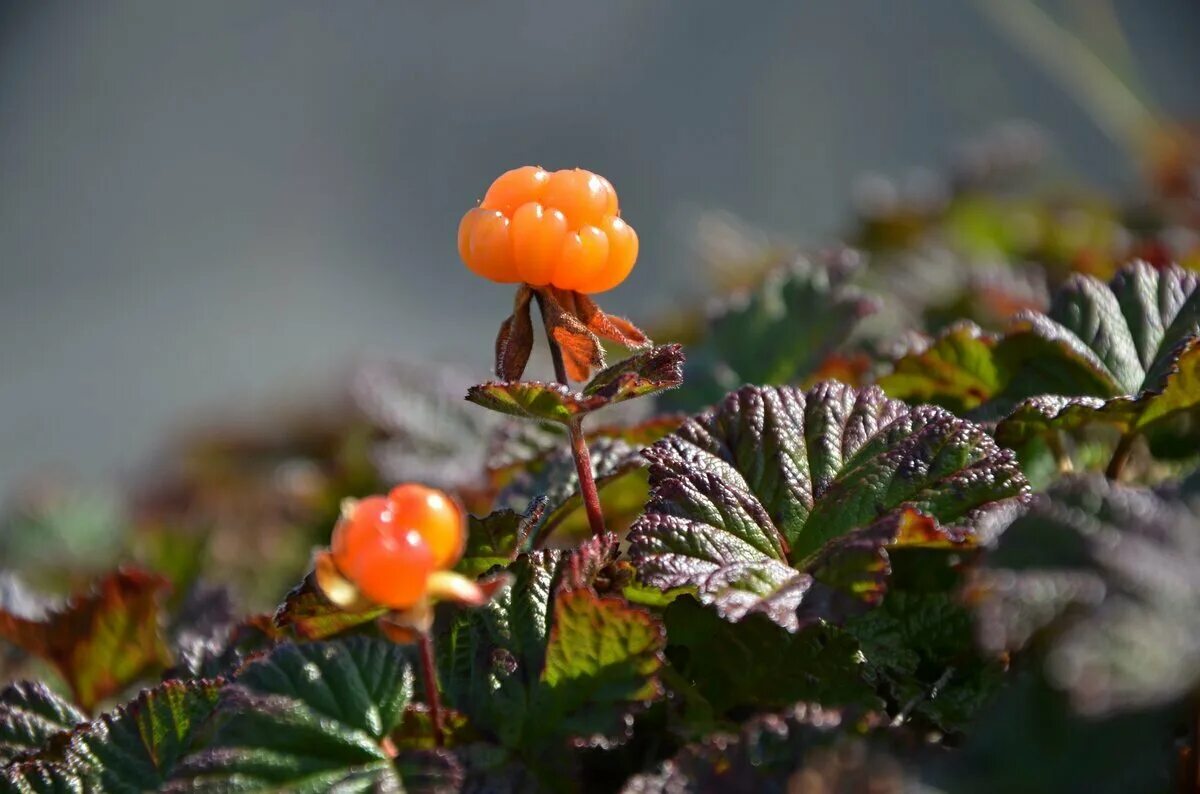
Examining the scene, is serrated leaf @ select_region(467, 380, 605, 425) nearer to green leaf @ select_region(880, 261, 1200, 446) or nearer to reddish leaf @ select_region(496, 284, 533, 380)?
reddish leaf @ select_region(496, 284, 533, 380)

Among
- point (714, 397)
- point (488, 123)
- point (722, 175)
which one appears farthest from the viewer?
point (488, 123)

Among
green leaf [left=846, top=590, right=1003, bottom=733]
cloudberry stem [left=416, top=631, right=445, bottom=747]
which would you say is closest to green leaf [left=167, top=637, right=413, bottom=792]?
cloudberry stem [left=416, top=631, right=445, bottom=747]

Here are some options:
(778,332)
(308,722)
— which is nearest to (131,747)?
(308,722)

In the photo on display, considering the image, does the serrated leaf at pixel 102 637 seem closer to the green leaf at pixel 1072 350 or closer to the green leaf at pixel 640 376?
the green leaf at pixel 640 376

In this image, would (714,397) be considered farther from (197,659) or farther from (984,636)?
(984,636)

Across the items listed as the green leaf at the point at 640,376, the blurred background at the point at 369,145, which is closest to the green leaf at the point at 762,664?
the green leaf at the point at 640,376

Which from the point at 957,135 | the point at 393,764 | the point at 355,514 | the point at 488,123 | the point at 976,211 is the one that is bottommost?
the point at 393,764

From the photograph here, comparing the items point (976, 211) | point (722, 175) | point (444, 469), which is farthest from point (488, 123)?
point (444, 469)
